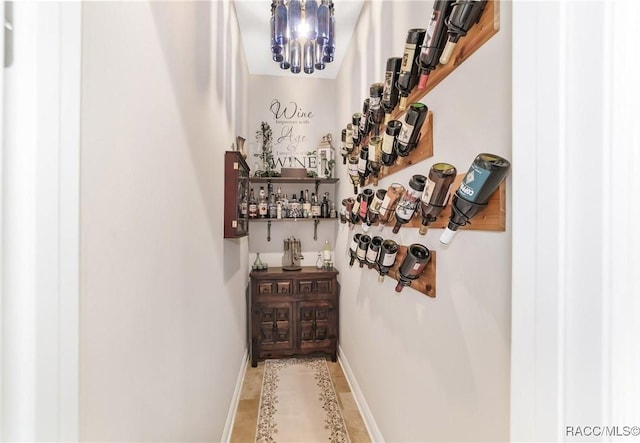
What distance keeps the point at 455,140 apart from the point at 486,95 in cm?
18

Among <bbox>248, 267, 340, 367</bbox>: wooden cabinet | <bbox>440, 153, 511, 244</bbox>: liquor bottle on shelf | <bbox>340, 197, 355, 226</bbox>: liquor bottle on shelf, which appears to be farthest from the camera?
<bbox>248, 267, 340, 367</bbox>: wooden cabinet

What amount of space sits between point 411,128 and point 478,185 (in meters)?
0.51

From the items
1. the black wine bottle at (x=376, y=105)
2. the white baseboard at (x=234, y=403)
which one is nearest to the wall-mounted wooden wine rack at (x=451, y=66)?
the black wine bottle at (x=376, y=105)

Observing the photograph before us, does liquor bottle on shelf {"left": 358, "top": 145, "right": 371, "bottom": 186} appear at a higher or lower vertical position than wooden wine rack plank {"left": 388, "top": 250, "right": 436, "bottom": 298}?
higher

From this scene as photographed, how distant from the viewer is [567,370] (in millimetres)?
484

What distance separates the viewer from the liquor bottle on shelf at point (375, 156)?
158cm

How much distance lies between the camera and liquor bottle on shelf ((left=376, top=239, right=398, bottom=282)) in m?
1.37

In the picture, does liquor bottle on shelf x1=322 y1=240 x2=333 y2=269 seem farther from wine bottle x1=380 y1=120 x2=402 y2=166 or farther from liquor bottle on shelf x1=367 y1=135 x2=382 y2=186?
wine bottle x1=380 y1=120 x2=402 y2=166

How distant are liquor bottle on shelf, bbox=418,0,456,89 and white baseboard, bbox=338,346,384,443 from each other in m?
1.98

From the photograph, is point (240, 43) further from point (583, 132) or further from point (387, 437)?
point (387, 437)

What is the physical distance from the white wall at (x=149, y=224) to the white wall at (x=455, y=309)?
0.86 meters

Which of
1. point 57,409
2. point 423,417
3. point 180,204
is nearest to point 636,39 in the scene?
point 57,409

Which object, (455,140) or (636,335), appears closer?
(636,335)

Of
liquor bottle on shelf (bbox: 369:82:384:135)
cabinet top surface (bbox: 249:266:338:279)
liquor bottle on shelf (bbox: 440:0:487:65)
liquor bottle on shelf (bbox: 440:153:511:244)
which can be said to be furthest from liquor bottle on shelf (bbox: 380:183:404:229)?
cabinet top surface (bbox: 249:266:338:279)
